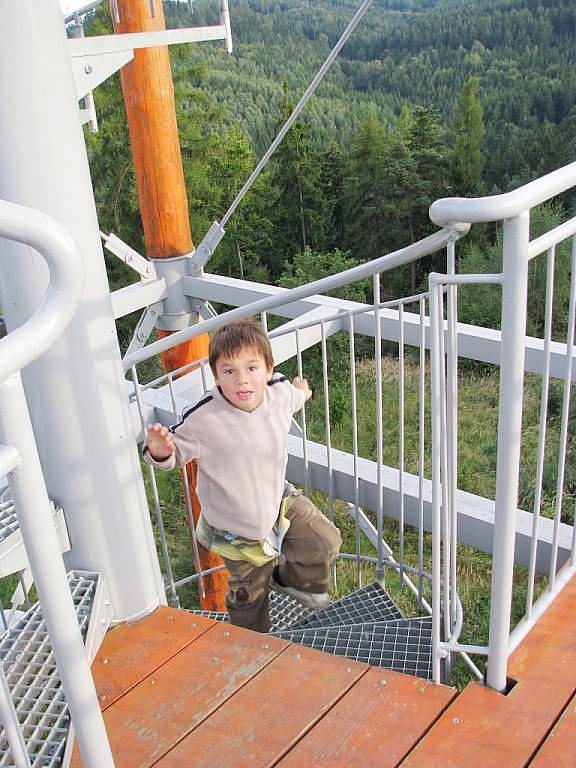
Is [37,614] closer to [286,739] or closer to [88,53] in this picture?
[286,739]

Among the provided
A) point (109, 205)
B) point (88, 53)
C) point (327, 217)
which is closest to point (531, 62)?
point (327, 217)

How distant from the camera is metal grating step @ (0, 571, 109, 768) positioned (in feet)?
5.53

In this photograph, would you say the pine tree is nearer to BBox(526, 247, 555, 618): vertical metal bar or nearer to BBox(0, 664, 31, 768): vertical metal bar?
BBox(526, 247, 555, 618): vertical metal bar

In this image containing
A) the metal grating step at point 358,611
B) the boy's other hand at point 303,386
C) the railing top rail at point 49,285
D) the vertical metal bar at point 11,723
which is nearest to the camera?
the railing top rail at point 49,285

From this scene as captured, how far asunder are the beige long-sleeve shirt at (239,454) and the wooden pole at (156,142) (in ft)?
7.97

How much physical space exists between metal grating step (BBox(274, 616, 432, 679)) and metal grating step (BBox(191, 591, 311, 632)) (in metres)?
0.58

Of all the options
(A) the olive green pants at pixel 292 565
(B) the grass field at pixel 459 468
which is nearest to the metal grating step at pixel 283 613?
(A) the olive green pants at pixel 292 565

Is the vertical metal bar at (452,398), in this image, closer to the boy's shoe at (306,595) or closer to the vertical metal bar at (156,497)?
the boy's shoe at (306,595)

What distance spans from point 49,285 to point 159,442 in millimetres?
1270

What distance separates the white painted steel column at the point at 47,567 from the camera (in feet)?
2.87

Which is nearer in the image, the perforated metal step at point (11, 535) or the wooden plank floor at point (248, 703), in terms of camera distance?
the wooden plank floor at point (248, 703)

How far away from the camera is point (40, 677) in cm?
185

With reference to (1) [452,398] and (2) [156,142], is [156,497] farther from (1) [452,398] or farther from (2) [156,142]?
(2) [156,142]

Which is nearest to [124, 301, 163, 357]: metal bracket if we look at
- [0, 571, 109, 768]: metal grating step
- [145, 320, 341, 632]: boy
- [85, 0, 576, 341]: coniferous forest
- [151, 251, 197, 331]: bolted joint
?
[151, 251, 197, 331]: bolted joint
